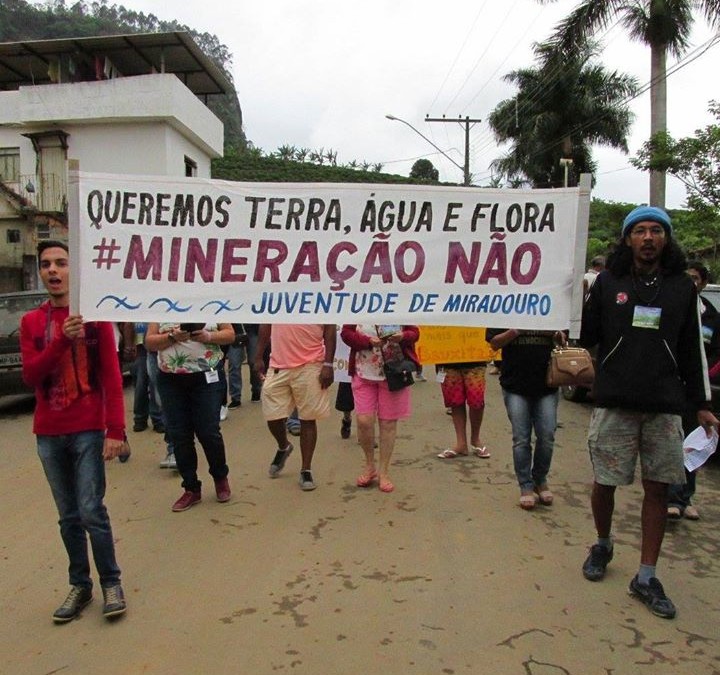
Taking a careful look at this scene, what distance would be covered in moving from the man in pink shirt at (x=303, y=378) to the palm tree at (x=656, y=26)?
1317 cm

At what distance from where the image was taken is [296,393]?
193 inches

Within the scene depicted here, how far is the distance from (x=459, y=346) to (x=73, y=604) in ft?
12.5

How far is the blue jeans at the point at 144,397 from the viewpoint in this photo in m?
6.66

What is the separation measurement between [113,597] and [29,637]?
37cm

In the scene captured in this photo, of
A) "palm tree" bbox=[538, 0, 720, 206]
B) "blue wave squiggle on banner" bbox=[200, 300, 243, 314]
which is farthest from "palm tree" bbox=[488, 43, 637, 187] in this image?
"blue wave squiggle on banner" bbox=[200, 300, 243, 314]

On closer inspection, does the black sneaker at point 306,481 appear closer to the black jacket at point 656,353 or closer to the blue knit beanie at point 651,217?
the black jacket at point 656,353

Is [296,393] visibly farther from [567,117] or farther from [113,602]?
[567,117]

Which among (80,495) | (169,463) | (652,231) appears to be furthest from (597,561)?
(169,463)

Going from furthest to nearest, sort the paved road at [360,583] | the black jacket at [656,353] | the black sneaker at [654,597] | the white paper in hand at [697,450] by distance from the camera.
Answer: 1. the white paper in hand at [697,450]
2. the black jacket at [656,353]
3. the black sneaker at [654,597]
4. the paved road at [360,583]

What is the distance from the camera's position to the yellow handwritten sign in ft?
18.4

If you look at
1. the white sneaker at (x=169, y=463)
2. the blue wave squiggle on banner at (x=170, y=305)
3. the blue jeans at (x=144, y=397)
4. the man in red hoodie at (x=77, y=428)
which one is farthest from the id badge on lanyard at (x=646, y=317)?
the blue jeans at (x=144, y=397)

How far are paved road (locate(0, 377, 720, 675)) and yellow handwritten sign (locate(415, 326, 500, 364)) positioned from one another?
1053 millimetres

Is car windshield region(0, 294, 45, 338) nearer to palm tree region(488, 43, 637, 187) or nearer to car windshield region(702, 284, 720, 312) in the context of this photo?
car windshield region(702, 284, 720, 312)

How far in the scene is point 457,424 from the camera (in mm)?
5797
